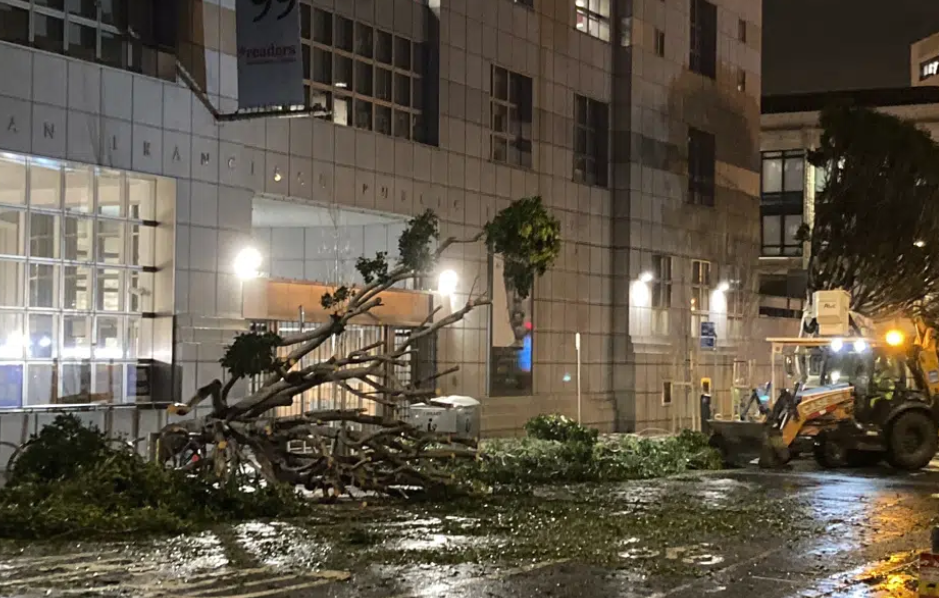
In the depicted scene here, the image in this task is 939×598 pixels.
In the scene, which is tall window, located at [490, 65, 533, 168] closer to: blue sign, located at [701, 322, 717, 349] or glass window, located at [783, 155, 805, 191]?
blue sign, located at [701, 322, 717, 349]

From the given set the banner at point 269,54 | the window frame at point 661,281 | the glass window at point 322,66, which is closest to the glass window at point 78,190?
the banner at point 269,54

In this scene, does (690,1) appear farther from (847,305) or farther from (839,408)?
(839,408)

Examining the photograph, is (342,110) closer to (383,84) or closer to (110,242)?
(383,84)

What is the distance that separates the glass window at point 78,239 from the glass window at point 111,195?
366mm

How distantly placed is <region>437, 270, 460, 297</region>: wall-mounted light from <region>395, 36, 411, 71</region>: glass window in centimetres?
439

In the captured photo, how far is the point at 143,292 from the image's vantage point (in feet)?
65.8

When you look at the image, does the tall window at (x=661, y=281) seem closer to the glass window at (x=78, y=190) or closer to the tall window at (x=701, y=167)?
the tall window at (x=701, y=167)

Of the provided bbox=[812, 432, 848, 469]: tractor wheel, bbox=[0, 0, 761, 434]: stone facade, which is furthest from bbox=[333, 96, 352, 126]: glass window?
bbox=[812, 432, 848, 469]: tractor wheel

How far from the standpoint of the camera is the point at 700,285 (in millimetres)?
34656

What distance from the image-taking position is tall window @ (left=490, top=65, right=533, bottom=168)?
27688mm

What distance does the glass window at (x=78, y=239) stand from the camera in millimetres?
18781

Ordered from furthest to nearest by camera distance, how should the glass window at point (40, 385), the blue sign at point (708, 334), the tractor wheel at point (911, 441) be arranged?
1. the blue sign at point (708, 334)
2. the tractor wheel at point (911, 441)
3. the glass window at point (40, 385)

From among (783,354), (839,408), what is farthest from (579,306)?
(839,408)

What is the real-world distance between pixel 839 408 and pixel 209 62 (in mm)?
13096
